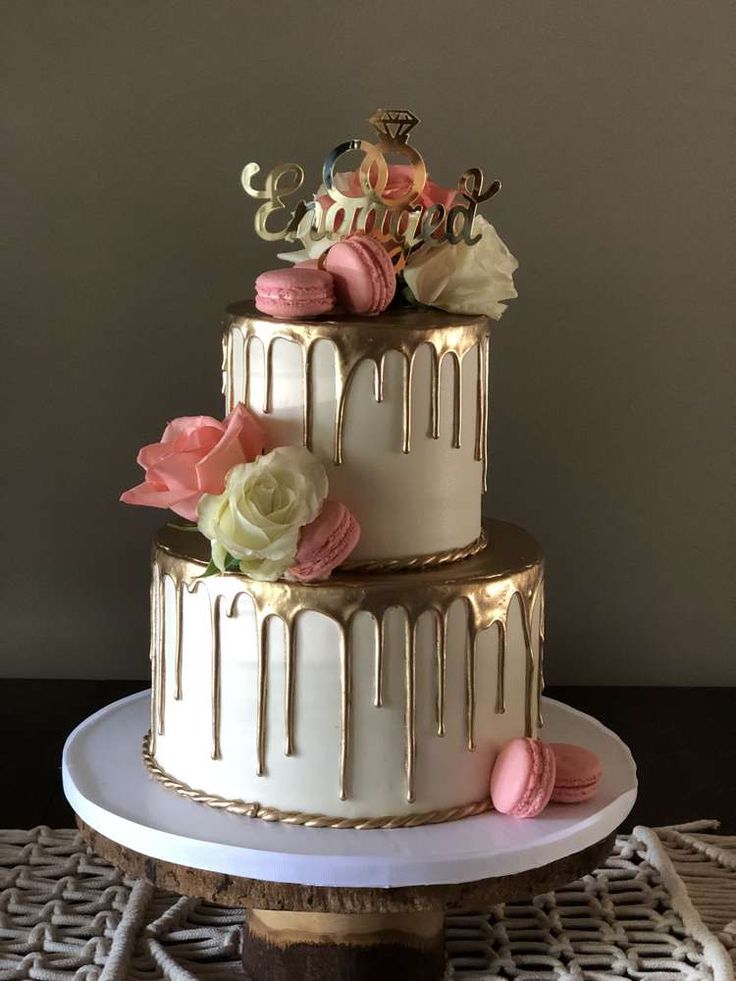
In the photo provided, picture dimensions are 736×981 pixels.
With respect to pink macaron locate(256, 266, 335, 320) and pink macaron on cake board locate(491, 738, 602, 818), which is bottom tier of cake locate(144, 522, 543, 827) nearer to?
pink macaron on cake board locate(491, 738, 602, 818)

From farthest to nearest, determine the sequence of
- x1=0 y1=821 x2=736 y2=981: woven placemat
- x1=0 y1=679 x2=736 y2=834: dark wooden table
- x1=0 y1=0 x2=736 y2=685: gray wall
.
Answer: x1=0 y1=0 x2=736 y2=685: gray wall → x1=0 y1=679 x2=736 y2=834: dark wooden table → x1=0 y1=821 x2=736 y2=981: woven placemat

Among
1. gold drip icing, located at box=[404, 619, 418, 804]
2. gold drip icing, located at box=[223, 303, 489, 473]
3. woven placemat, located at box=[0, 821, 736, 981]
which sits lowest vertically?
woven placemat, located at box=[0, 821, 736, 981]

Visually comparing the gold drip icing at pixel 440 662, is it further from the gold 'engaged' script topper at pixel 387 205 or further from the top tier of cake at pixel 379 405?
the gold 'engaged' script topper at pixel 387 205

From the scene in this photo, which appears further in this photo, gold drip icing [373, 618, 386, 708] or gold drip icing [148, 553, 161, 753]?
gold drip icing [148, 553, 161, 753]

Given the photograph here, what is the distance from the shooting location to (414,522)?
1.34 metres

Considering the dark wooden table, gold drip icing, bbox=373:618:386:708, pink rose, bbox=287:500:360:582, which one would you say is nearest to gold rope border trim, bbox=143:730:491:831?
gold drip icing, bbox=373:618:386:708

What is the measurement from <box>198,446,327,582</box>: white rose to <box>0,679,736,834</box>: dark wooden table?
2.26ft

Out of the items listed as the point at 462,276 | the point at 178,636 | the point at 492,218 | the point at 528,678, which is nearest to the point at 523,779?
the point at 528,678

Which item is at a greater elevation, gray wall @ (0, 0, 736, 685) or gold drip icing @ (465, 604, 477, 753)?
gray wall @ (0, 0, 736, 685)

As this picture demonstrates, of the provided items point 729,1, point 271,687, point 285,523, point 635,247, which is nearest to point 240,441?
point 285,523

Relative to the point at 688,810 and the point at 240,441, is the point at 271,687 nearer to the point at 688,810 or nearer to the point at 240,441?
the point at 240,441

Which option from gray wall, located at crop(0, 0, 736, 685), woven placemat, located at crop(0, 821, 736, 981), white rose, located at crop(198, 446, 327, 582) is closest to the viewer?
white rose, located at crop(198, 446, 327, 582)

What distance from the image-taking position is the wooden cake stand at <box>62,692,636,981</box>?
4.07ft

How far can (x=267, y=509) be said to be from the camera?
1210 millimetres
